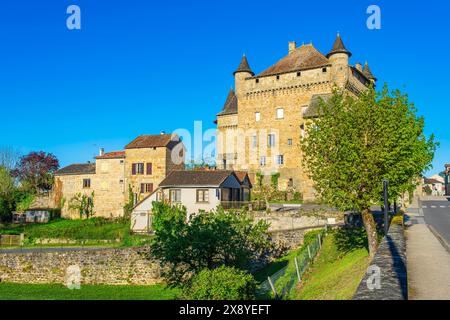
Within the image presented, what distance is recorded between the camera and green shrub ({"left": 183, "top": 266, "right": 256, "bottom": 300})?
40.4ft

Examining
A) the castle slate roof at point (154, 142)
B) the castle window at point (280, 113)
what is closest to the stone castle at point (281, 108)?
the castle window at point (280, 113)

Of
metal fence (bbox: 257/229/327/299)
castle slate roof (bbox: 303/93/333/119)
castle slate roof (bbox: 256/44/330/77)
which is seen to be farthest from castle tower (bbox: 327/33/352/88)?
metal fence (bbox: 257/229/327/299)

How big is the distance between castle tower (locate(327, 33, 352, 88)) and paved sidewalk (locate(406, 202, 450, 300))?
30.5 meters

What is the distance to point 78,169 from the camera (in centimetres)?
5091

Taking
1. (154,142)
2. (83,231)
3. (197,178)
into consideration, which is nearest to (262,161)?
(154,142)

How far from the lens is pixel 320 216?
28516 mm

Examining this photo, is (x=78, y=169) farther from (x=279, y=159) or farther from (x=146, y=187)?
(x=279, y=159)

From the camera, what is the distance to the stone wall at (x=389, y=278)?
7.16m

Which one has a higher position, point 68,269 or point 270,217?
point 270,217

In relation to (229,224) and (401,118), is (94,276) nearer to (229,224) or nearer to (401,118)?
(229,224)

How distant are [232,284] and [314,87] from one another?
39.6 metres
